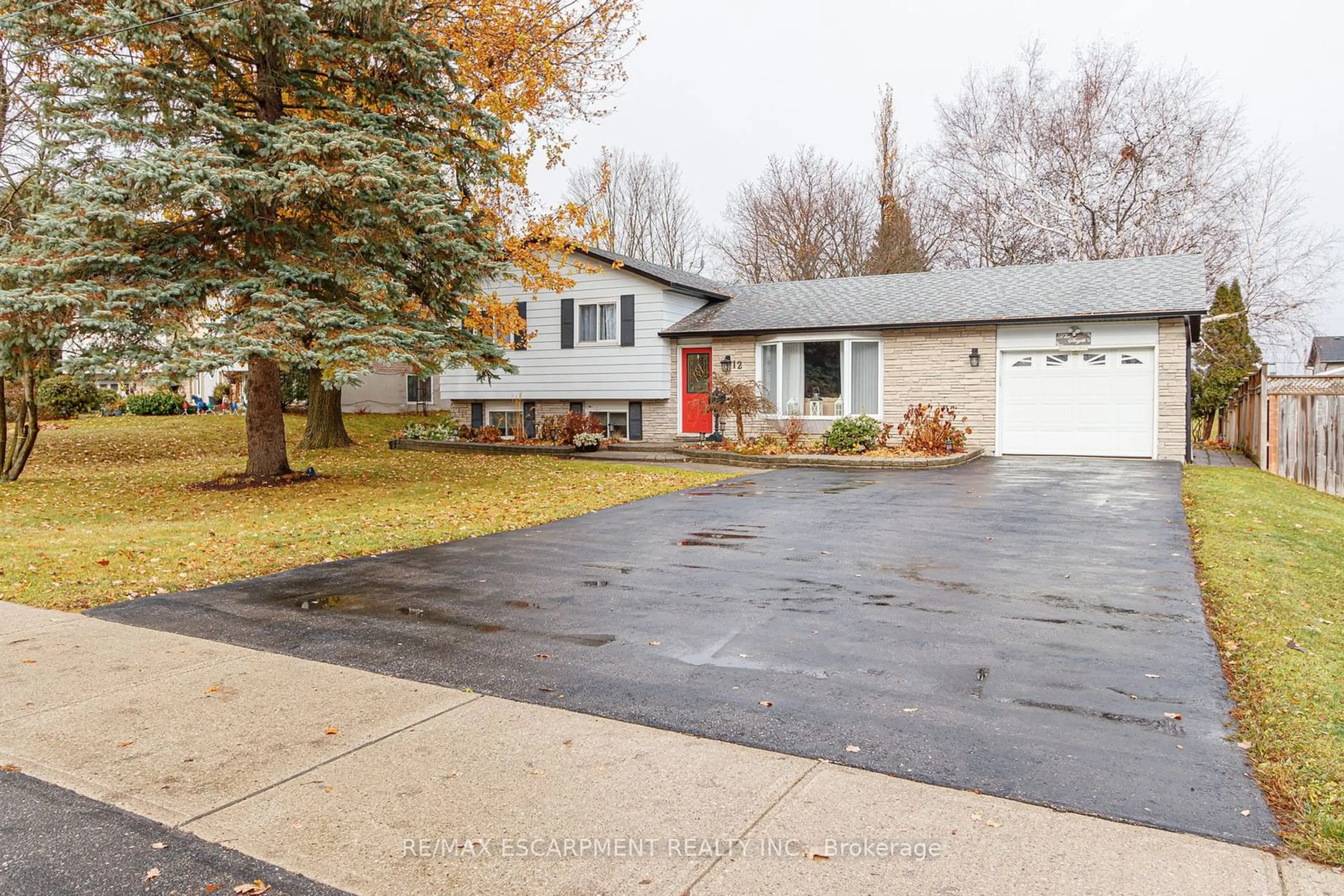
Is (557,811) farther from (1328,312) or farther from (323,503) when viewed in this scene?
(1328,312)

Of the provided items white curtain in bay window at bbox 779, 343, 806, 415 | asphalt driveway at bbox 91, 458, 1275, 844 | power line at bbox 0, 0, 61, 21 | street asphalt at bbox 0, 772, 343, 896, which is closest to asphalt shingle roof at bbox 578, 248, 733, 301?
white curtain in bay window at bbox 779, 343, 806, 415

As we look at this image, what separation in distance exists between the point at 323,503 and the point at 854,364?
12.0 m

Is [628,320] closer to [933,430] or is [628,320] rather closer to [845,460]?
[845,460]

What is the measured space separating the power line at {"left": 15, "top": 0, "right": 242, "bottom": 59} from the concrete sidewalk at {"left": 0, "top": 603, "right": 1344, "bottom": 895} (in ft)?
31.1

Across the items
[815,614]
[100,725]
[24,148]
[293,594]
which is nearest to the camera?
[100,725]

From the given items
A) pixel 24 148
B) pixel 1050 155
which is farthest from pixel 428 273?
pixel 1050 155

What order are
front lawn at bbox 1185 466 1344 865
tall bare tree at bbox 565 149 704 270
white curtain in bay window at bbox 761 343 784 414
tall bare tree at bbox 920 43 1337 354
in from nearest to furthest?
front lawn at bbox 1185 466 1344 865, white curtain in bay window at bbox 761 343 784 414, tall bare tree at bbox 920 43 1337 354, tall bare tree at bbox 565 149 704 270

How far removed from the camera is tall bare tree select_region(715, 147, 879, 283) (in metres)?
34.9

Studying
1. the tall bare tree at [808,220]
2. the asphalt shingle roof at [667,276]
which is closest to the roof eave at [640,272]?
the asphalt shingle roof at [667,276]

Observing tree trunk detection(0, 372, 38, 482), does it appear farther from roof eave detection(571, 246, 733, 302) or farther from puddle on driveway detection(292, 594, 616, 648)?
roof eave detection(571, 246, 733, 302)

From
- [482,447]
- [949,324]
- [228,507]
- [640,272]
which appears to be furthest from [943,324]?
[228,507]

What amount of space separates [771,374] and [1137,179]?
697 inches

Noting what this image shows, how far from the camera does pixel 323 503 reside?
36.5 feet

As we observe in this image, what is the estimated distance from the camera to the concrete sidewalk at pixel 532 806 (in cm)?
258
